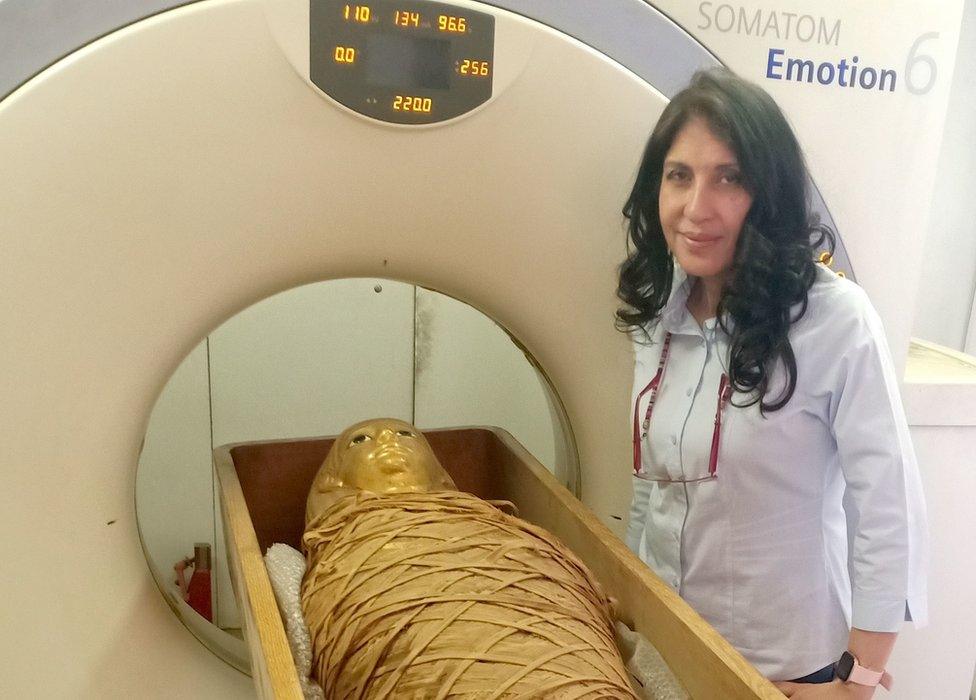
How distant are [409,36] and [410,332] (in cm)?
89

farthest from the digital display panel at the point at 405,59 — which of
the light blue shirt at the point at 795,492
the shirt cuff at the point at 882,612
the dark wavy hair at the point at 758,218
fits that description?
the shirt cuff at the point at 882,612

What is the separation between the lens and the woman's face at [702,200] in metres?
0.71

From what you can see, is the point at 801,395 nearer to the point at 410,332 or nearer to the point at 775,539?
the point at 775,539

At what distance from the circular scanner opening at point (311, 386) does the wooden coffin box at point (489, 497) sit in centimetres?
46

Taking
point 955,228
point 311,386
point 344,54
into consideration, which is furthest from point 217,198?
point 955,228

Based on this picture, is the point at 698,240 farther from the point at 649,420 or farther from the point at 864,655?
the point at 864,655

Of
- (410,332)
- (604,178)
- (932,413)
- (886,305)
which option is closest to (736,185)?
(604,178)

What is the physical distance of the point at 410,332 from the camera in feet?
5.21

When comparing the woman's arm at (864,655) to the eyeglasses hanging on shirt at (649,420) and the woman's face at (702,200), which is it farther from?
the woman's face at (702,200)

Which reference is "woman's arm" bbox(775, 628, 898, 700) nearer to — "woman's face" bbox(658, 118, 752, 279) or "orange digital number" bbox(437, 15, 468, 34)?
"woman's face" bbox(658, 118, 752, 279)

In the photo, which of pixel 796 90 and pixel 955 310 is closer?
pixel 796 90

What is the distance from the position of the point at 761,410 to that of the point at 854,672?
0.26 metres

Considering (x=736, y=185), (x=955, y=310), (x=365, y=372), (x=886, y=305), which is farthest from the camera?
(x=955, y=310)

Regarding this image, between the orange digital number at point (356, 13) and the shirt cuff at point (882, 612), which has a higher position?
the orange digital number at point (356, 13)
